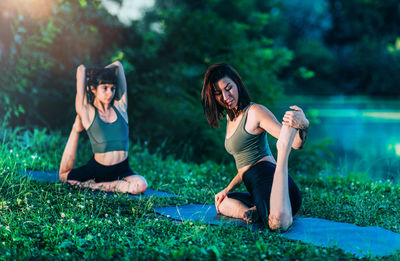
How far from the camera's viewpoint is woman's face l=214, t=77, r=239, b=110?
4.12m

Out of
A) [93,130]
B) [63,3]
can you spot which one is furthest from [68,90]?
[93,130]

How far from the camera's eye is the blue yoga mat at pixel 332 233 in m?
3.40

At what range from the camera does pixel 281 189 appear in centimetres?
374

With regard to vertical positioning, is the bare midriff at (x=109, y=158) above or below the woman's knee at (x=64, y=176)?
above

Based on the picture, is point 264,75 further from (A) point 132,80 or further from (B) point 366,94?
(B) point 366,94

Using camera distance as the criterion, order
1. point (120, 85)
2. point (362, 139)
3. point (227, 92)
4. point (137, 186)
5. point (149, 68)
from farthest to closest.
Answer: point (362, 139) < point (149, 68) < point (120, 85) < point (137, 186) < point (227, 92)

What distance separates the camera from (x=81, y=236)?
354cm

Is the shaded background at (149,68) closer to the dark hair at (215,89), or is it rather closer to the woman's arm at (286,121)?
the woman's arm at (286,121)

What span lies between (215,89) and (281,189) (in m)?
1.16

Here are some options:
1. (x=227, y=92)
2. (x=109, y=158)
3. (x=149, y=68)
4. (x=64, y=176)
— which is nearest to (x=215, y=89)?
(x=227, y=92)

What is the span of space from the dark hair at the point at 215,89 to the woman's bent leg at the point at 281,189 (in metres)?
0.62

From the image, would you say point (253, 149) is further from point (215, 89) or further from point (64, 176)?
point (64, 176)

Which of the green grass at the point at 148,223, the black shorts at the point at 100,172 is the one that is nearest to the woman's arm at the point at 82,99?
the black shorts at the point at 100,172

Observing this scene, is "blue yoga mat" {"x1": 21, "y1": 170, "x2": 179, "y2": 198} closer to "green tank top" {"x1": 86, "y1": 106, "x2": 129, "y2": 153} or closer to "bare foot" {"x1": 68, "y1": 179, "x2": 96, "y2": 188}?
"bare foot" {"x1": 68, "y1": 179, "x2": 96, "y2": 188}
